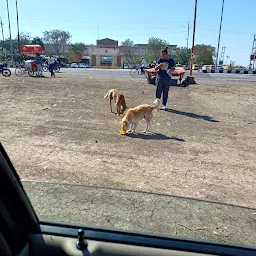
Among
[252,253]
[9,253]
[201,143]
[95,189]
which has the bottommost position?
[201,143]

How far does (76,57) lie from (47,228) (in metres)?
87.3

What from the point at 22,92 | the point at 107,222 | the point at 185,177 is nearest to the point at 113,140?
the point at 185,177

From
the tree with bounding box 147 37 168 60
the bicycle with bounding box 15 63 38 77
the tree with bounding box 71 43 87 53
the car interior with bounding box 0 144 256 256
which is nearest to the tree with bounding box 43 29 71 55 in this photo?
the tree with bounding box 71 43 87 53

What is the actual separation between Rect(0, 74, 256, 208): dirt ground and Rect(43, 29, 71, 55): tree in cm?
8275

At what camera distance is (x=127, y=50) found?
89.1 metres

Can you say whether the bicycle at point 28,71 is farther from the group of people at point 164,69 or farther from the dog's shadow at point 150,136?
the dog's shadow at point 150,136

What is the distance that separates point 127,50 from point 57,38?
76.3ft

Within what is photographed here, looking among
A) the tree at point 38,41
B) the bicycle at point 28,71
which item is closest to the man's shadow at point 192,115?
the bicycle at point 28,71

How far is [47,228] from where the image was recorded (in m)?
1.53

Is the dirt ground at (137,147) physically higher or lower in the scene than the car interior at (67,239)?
lower

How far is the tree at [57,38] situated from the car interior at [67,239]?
301ft

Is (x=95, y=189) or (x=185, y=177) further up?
(x=95, y=189)

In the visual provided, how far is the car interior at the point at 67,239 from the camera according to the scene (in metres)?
1.29

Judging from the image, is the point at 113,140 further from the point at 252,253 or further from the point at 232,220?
the point at 252,253
